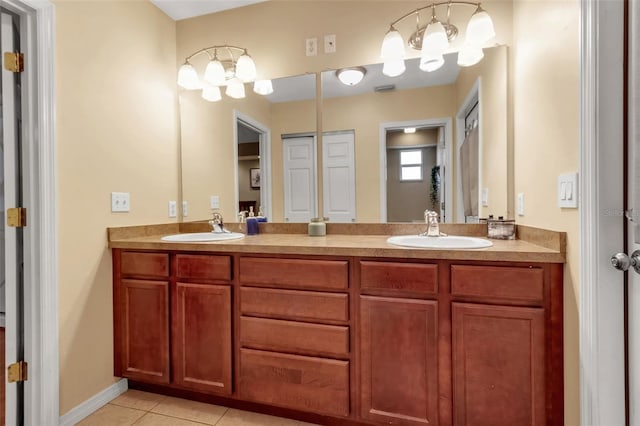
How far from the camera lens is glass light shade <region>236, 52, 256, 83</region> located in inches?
81.7

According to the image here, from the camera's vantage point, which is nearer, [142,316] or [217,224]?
[142,316]

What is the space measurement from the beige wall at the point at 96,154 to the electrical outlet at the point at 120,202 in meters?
0.03

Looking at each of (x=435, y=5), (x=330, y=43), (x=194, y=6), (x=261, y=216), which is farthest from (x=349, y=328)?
(x=194, y=6)

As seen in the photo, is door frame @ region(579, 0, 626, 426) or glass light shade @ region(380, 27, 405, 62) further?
glass light shade @ region(380, 27, 405, 62)

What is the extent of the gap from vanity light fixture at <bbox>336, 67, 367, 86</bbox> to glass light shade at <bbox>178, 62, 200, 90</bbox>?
3.51 ft

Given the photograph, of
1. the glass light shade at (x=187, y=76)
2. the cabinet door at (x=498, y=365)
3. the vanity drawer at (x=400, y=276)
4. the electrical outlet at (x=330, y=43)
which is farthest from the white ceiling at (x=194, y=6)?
the cabinet door at (x=498, y=365)

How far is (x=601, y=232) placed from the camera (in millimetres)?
976

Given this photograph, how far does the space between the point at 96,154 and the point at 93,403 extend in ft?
4.54

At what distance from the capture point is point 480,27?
1.63 m

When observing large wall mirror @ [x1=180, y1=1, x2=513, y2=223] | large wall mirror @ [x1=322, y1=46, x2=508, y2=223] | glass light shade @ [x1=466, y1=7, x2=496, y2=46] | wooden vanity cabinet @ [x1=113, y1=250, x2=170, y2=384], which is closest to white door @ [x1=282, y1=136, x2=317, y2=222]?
large wall mirror @ [x1=180, y1=1, x2=513, y2=223]

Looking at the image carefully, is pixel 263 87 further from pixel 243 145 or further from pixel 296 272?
pixel 296 272

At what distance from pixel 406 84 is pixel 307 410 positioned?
1918 mm

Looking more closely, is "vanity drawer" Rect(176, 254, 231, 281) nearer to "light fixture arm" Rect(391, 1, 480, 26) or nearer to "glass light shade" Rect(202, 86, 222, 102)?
"glass light shade" Rect(202, 86, 222, 102)

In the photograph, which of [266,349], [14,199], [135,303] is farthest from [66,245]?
[266,349]
